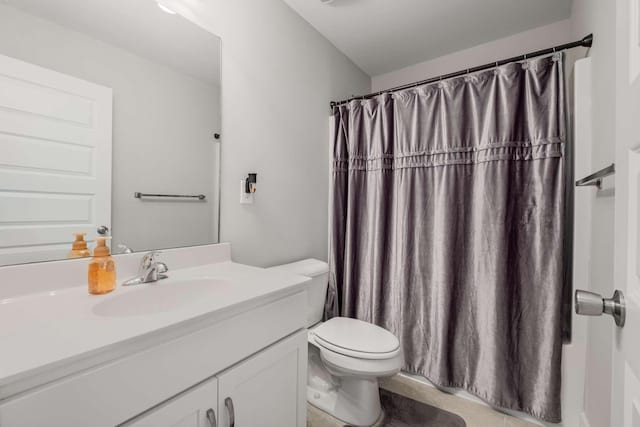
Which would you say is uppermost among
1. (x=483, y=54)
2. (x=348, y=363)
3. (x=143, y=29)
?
(x=483, y=54)

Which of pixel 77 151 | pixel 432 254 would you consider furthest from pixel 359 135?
pixel 77 151

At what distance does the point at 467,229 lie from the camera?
1.57m

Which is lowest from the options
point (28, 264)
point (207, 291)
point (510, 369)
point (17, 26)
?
point (510, 369)

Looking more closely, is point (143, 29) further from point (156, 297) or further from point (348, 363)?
point (348, 363)

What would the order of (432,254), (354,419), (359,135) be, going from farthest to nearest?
(359,135)
(432,254)
(354,419)

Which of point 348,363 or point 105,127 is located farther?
point 348,363

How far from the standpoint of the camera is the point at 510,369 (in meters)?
1.43

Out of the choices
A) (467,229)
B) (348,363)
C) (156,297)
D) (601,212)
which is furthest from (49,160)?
(601,212)

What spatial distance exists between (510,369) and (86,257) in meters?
1.99

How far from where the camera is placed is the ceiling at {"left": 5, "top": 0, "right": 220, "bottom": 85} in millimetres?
910

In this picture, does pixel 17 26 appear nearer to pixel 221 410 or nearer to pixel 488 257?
pixel 221 410

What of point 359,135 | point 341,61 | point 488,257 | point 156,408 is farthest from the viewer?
point 341,61

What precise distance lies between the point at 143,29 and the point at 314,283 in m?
1.46

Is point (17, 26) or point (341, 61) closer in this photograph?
point (17, 26)
